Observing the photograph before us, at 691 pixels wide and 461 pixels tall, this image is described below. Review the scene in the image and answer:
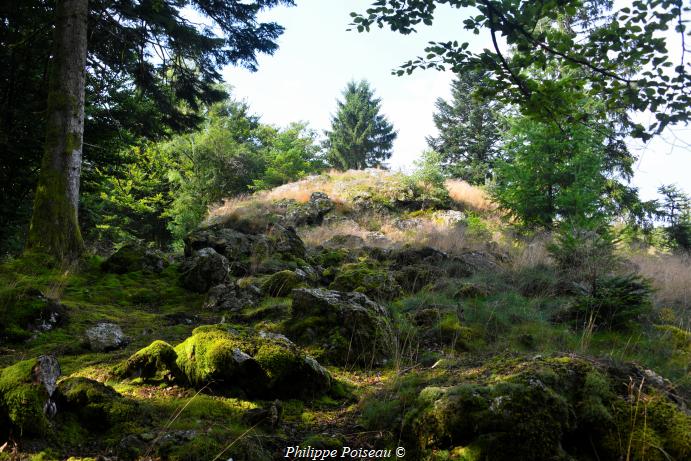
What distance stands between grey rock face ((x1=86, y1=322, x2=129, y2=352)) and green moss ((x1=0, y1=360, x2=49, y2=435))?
1.80 m

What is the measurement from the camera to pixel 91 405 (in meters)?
2.32

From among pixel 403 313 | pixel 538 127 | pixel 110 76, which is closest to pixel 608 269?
pixel 403 313

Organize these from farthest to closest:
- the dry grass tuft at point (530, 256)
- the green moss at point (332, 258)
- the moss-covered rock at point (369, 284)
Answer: the green moss at point (332, 258) → the dry grass tuft at point (530, 256) → the moss-covered rock at point (369, 284)

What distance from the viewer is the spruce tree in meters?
36.0

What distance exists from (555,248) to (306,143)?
26846mm

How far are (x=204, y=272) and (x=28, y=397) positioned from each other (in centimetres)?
443

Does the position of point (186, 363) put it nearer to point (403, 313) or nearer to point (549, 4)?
point (403, 313)

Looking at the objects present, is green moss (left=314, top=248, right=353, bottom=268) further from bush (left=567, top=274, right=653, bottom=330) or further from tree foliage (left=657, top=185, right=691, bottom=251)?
tree foliage (left=657, top=185, right=691, bottom=251)

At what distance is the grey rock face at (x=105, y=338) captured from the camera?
12.7 ft

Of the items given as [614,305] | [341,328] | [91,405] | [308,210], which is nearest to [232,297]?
[341,328]

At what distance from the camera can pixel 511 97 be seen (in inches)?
136

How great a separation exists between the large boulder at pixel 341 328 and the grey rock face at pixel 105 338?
1597mm

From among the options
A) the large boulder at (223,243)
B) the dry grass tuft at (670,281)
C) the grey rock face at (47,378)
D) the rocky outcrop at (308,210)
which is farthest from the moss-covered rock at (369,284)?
the rocky outcrop at (308,210)

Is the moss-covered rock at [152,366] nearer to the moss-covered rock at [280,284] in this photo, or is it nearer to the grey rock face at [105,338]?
the grey rock face at [105,338]
